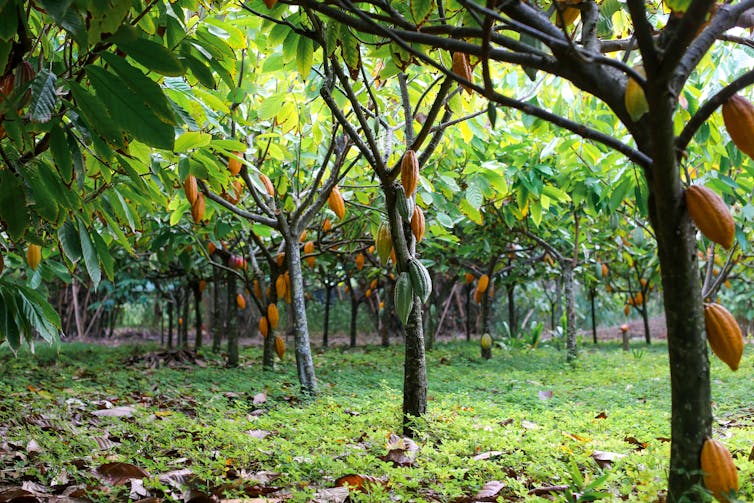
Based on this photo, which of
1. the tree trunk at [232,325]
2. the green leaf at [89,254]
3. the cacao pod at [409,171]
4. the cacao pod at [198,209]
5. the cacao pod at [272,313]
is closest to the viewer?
the green leaf at [89,254]

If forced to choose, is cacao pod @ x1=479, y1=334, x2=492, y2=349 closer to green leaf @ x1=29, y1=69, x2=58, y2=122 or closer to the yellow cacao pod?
the yellow cacao pod

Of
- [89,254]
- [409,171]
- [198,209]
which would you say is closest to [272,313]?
[198,209]

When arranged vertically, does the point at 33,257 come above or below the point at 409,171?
below

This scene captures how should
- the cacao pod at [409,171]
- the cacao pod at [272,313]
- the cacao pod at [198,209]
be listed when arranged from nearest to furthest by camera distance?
the cacao pod at [409,171] → the cacao pod at [198,209] → the cacao pod at [272,313]

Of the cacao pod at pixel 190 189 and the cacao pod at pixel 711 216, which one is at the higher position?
the cacao pod at pixel 190 189

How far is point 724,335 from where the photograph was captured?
1091 mm

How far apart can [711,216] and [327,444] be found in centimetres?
149

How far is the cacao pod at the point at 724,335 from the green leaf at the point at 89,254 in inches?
54.3

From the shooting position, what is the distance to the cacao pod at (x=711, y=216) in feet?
3.41

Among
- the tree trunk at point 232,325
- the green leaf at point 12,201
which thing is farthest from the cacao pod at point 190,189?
the tree trunk at point 232,325

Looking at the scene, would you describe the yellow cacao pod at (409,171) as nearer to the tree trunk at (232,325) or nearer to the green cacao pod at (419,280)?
the green cacao pod at (419,280)

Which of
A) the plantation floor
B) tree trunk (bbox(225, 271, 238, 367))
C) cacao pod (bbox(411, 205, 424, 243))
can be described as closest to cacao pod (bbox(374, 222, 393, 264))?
cacao pod (bbox(411, 205, 424, 243))

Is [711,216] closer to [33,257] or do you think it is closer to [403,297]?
[403,297]

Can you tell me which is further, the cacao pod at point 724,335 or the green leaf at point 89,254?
the green leaf at point 89,254
